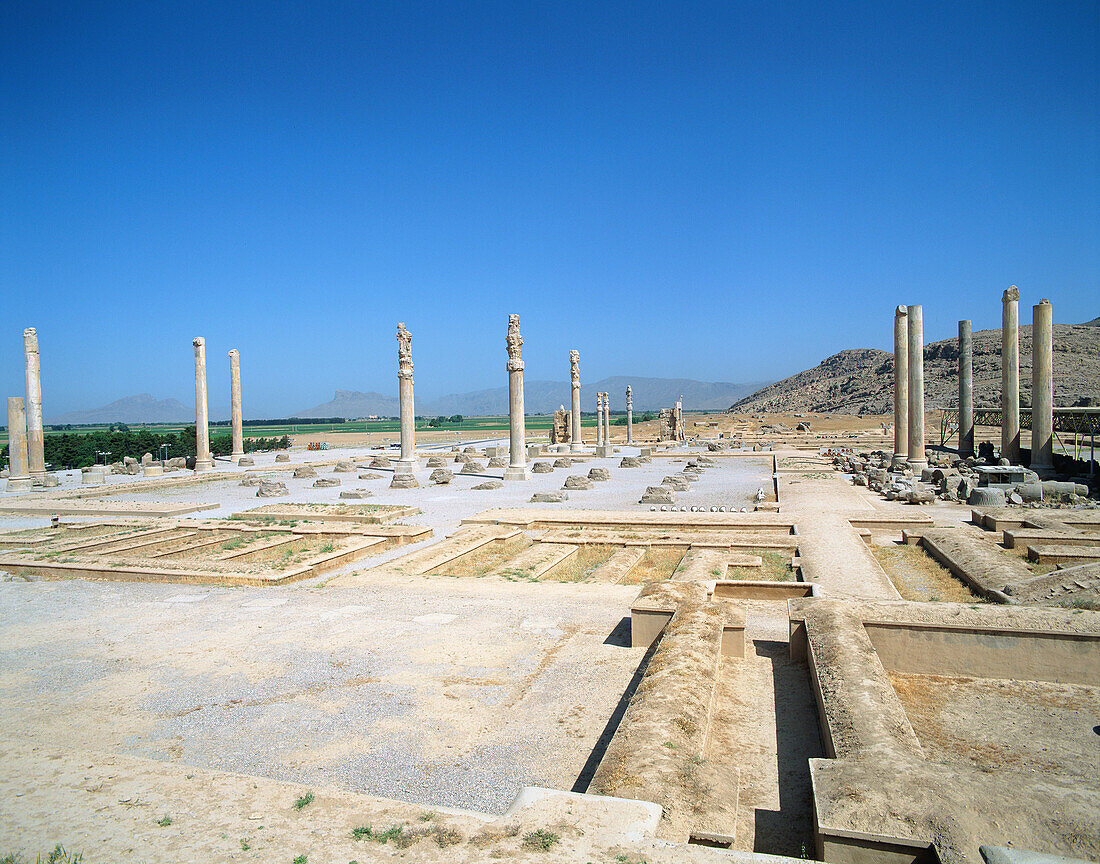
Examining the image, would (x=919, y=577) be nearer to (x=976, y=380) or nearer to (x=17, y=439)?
(x=17, y=439)

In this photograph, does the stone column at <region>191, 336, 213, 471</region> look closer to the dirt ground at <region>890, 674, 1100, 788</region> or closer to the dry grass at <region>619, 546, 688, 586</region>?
the dry grass at <region>619, 546, 688, 586</region>

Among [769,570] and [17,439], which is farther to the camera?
[17,439]

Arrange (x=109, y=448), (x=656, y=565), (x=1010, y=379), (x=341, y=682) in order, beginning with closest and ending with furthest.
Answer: (x=341, y=682) < (x=656, y=565) < (x=1010, y=379) < (x=109, y=448)

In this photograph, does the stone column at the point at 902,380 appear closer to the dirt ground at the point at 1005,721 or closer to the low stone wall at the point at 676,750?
the dirt ground at the point at 1005,721

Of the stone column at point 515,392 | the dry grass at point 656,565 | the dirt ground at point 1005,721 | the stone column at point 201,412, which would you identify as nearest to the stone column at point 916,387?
the stone column at point 515,392

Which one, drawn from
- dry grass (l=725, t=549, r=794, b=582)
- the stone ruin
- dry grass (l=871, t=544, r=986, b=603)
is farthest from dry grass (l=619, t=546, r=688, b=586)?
the stone ruin

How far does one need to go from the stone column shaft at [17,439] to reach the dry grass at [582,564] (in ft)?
84.4

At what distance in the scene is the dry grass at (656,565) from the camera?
10969mm

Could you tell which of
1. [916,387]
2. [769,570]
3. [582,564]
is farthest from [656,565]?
[916,387]

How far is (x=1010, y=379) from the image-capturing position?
21875 millimetres

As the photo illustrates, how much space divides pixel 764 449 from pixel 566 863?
146 feet

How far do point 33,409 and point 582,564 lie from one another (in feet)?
86.1

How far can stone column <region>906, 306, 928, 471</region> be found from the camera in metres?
24.3

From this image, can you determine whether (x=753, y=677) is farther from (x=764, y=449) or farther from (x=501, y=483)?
(x=764, y=449)
